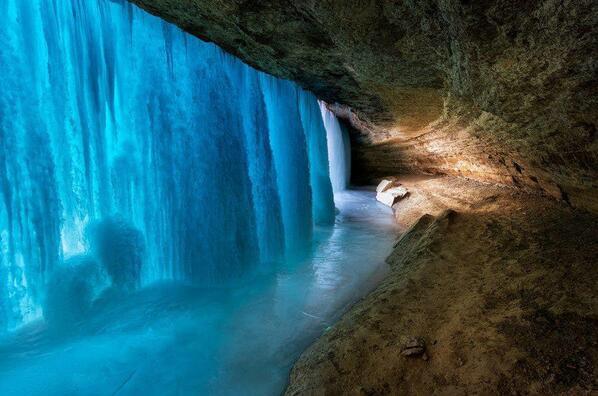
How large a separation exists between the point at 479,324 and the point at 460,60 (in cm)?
285

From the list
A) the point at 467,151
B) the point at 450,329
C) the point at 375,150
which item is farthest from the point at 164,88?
the point at 375,150

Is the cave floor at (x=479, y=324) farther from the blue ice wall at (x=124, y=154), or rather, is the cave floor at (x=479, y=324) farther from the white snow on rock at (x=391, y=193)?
the white snow on rock at (x=391, y=193)

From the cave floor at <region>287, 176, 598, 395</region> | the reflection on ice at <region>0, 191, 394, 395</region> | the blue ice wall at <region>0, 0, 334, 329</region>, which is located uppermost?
the blue ice wall at <region>0, 0, 334, 329</region>

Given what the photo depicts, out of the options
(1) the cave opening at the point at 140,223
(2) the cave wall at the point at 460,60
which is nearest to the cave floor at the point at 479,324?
(1) the cave opening at the point at 140,223

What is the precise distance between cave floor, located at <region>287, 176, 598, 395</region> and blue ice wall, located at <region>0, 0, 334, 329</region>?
270 cm

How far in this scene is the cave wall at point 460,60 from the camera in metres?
2.87

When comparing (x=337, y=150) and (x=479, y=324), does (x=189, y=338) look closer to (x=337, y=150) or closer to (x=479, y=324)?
(x=479, y=324)

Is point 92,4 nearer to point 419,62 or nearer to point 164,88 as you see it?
point 164,88

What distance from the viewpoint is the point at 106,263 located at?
4.73 metres

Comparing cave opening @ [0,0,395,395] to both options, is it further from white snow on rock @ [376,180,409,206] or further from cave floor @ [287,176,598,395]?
white snow on rock @ [376,180,409,206]

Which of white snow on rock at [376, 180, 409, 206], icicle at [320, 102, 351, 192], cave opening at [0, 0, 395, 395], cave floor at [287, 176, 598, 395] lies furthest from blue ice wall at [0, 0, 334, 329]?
white snow on rock at [376, 180, 409, 206]

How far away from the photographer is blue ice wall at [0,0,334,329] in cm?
381

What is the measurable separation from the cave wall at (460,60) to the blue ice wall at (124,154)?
649 millimetres

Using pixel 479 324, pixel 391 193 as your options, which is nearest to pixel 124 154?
pixel 479 324
